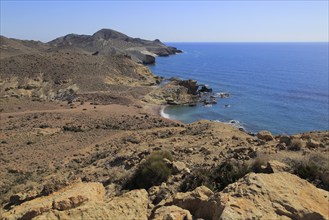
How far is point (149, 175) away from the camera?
13.2m

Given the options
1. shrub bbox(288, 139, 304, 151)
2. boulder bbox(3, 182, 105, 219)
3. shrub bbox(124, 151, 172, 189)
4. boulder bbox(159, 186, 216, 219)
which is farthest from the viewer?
shrub bbox(288, 139, 304, 151)

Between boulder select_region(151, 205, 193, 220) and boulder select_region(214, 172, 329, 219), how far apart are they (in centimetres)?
75

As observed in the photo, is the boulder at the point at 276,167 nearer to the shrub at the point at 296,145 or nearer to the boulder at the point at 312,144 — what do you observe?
the shrub at the point at 296,145

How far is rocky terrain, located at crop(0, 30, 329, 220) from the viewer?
817 cm

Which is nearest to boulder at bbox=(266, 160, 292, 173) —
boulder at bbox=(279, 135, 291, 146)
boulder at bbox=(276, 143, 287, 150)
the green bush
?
the green bush

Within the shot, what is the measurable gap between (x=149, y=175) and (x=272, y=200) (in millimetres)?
6215

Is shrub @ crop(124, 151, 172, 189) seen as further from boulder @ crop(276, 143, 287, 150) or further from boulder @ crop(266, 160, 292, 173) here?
boulder @ crop(276, 143, 287, 150)

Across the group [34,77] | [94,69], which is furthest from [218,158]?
[94,69]

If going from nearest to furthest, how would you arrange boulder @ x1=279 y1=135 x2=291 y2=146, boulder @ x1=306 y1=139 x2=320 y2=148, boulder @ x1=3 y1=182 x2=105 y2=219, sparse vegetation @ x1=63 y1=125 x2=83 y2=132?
boulder @ x1=3 y1=182 x2=105 y2=219
boulder @ x1=306 y1=139 x2=320 y2=148
boulder @ x1=279 y1=135 x2=291 y2=146
sparse vegetation @ x1=63 y1=125 x2=83 y2=132

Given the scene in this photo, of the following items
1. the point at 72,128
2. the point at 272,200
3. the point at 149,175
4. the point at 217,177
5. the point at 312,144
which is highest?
the point at 272,200

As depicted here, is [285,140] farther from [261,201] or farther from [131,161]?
[261,201]

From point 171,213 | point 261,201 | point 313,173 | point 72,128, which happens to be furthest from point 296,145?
point 72,128

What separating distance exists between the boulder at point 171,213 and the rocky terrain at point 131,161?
0.11 ft

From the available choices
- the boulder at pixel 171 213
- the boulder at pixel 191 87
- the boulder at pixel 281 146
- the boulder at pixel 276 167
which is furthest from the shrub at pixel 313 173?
the boulder at pixel 191 87
